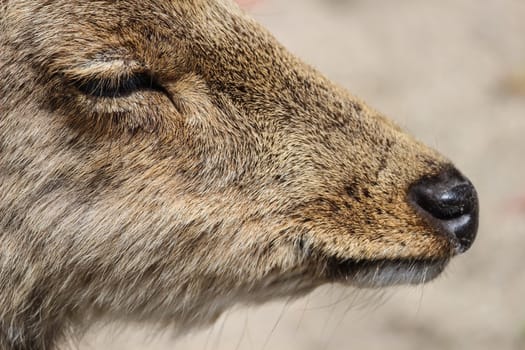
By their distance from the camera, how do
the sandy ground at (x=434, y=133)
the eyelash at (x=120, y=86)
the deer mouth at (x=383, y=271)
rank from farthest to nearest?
the sandy ground at (x=434, y=133) < the deer mouth at (x=383, y=271) < the eyelash at (x=120, y=86)

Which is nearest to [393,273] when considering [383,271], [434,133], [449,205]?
[383,271]

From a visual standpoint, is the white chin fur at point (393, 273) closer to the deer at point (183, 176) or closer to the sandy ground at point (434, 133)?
the deer at point (183, 176)

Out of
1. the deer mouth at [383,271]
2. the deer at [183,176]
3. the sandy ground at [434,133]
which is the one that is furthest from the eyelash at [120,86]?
the sandy ground at [434,133]

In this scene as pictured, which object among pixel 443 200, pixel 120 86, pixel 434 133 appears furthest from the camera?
pixel 434 133

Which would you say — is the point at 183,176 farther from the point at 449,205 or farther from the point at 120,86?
the point at 449,205

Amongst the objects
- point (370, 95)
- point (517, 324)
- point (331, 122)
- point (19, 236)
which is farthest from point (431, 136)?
point (19, 236)

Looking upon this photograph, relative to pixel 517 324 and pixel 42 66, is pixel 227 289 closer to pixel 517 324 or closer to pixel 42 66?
pixel 42 66

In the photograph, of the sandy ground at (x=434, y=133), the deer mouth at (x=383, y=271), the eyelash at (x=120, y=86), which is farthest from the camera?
the sandy ground at (x=434, y=133)
